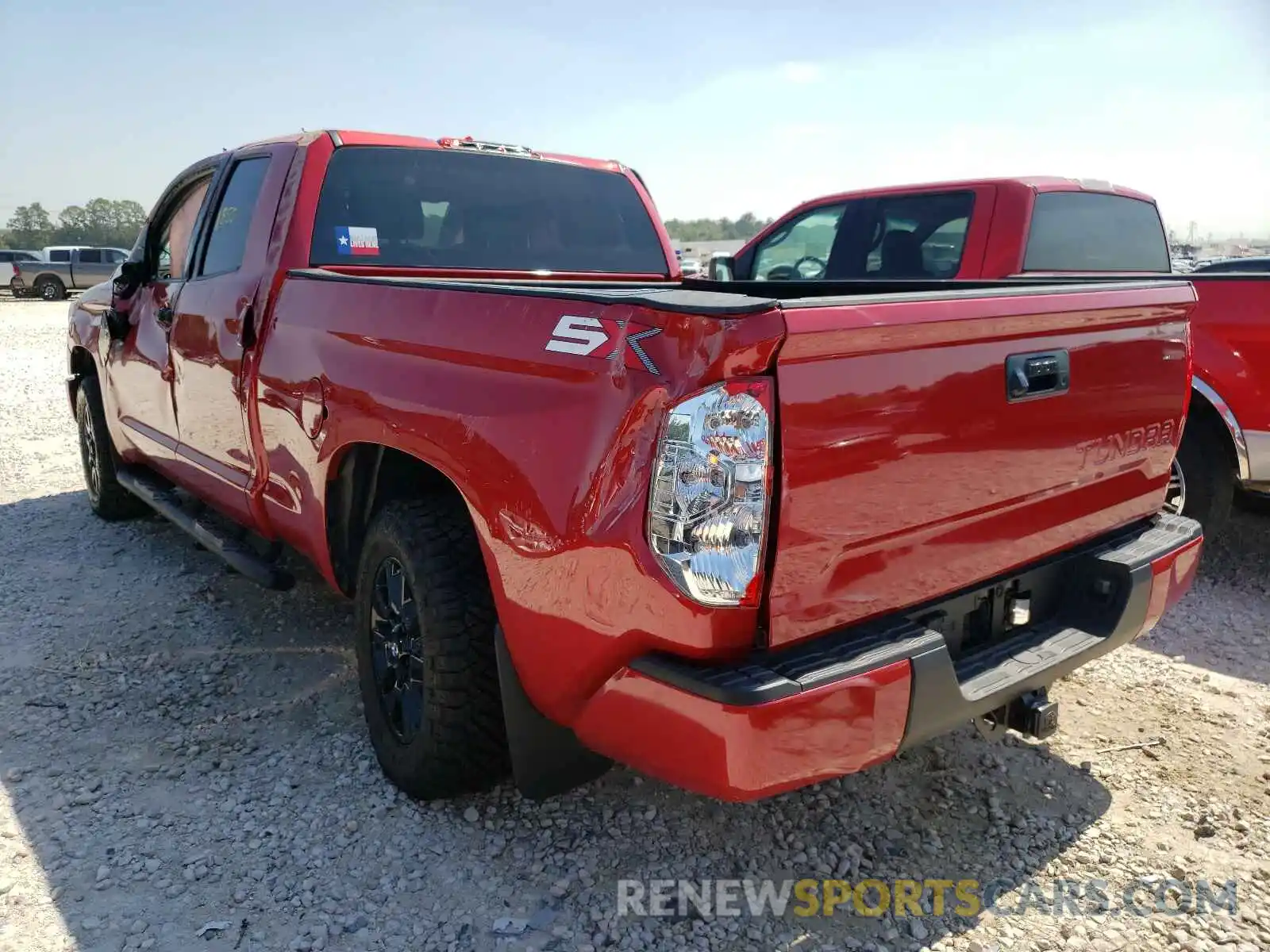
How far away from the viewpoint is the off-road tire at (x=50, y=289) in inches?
1110

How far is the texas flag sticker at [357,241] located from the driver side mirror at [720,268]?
2516mm

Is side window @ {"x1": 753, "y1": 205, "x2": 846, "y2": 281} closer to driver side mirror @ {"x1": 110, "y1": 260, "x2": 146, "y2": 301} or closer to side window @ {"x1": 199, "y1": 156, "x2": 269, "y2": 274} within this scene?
side window @ {"x1": 199, "y1": 156, "x2": 269, "y2": 274}

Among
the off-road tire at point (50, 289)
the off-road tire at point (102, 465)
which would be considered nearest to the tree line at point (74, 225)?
the off-road tire at point (50, 289)

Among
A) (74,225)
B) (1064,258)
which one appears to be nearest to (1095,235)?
(1064,258)

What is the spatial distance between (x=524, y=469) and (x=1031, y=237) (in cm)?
416

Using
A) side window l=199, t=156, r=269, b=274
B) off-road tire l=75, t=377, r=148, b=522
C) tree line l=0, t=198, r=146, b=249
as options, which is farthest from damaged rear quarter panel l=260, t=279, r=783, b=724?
tree line l=0, t=198, r=146, b=249

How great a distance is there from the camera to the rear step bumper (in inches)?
71.1

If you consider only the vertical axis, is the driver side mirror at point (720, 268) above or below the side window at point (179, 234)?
below

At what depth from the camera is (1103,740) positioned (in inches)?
126

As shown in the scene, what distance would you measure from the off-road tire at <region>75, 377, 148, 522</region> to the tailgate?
15.7ft

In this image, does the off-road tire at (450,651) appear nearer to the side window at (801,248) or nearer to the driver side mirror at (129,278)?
the driver side mirror at (129,278)

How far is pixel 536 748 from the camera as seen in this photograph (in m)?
2.31

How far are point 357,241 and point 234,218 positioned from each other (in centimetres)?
68

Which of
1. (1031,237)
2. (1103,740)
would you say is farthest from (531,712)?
(1031,237)
